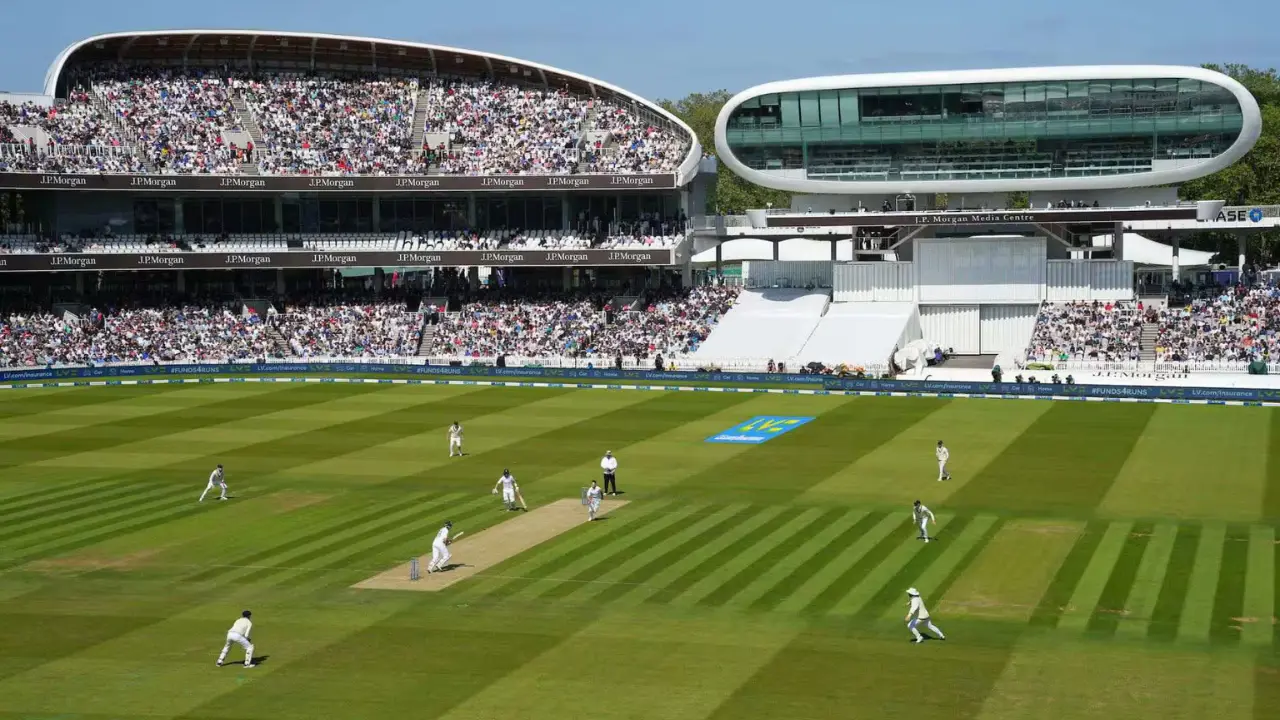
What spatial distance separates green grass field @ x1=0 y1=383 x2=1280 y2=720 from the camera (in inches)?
942

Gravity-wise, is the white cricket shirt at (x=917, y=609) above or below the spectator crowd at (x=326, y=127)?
below

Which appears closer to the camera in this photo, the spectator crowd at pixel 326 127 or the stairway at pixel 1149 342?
the stairway at pixel 1149 342

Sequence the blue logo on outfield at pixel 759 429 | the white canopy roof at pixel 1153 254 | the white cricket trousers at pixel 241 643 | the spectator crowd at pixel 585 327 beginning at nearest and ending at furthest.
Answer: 1. the white cricket trousers at pixel 241 643
2. the blue logo on outfield at pixel 759 429
3. the spectator crowd at pixel 585 327
4. the white canopy roof at pixel 1153 254

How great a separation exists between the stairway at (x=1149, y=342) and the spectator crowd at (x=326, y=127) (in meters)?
25.8

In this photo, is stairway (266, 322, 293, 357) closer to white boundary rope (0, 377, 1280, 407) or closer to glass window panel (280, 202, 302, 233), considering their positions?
glass window panel (280, 202, 302, 233)

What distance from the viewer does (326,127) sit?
8712cm

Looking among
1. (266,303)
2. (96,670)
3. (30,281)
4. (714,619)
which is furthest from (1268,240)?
(96,670)

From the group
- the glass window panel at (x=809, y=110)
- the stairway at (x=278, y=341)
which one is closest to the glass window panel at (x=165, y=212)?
the stairway at (x=278, y=341)

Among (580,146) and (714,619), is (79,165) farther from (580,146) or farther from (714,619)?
(714,619)

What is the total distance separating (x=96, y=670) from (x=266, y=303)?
61.2m

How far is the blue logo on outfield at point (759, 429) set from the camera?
50.5m

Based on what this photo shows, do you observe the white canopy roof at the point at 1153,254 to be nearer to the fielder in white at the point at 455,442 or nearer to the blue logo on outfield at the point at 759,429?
the blue logo on outfield at the point at 759,429

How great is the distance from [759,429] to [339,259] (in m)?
37.4

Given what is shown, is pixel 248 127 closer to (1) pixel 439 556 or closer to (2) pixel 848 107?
(2) pixel 848 107
